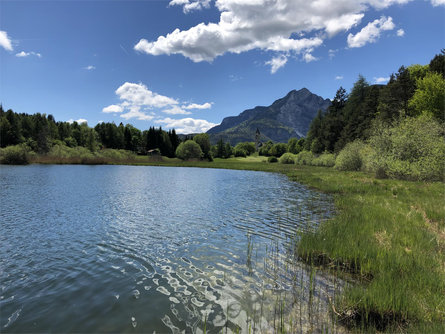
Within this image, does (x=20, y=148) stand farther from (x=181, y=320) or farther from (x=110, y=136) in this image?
(x=181, y=320)

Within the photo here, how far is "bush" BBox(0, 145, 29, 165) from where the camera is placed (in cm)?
7343

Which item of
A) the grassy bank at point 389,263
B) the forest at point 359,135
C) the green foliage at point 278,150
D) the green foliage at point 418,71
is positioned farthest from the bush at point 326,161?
the green foliage at point 278,150

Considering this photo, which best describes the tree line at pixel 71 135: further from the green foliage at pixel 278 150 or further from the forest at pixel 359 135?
the green foliage at pixel 278 150

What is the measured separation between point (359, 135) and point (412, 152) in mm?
43259

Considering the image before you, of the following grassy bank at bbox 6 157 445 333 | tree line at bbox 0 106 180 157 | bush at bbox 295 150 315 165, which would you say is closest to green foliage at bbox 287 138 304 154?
bush at bbox 295 150 315 165

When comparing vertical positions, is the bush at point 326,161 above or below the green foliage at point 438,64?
below

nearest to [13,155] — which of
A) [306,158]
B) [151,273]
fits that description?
[151,273]

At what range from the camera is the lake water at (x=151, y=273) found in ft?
18.6

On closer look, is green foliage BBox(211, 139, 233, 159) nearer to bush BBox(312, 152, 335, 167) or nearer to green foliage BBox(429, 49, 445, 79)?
bush BBox(312, 152, 335, 167)

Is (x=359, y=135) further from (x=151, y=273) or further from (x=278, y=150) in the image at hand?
(x=278, y=150)

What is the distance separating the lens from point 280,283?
24.3ft

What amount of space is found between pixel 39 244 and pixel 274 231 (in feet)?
37.6

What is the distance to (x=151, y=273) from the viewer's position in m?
8.18

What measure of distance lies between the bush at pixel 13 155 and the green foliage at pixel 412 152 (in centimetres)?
9553
